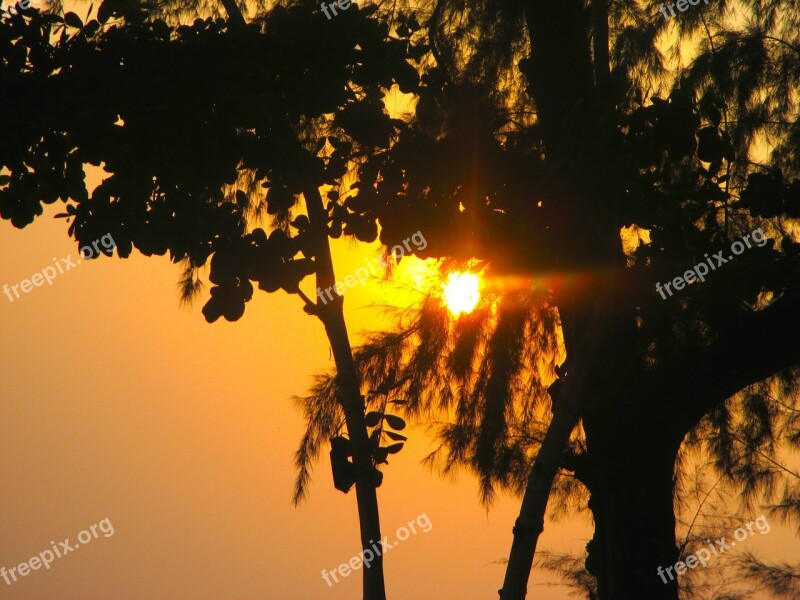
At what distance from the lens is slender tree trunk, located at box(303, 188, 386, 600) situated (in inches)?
177

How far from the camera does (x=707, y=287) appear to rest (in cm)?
436

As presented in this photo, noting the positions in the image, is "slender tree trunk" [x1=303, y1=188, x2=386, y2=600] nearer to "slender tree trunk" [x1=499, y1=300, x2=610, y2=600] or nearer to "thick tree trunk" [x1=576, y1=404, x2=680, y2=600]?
"slender tree trunk" [x1=499, y1=300, x2=610, y2=600]

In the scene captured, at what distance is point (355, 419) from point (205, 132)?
153cm

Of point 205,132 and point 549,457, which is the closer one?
point 205,132

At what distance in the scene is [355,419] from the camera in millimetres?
4535

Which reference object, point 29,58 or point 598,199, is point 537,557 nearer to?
point 598,199

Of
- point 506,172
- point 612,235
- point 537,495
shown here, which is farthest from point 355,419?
point 612,235

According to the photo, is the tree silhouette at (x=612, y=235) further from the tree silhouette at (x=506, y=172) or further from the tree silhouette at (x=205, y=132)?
the tree silhouette at (x=205, y=132)

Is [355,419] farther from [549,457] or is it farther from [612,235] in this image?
[612,235]

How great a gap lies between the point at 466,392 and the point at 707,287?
226cm

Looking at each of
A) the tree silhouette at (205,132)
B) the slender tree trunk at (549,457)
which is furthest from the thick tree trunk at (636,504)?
the tree silhouette at (205,132)

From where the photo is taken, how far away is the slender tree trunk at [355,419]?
4492mm

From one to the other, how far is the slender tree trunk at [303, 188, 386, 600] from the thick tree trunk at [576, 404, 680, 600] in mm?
1233

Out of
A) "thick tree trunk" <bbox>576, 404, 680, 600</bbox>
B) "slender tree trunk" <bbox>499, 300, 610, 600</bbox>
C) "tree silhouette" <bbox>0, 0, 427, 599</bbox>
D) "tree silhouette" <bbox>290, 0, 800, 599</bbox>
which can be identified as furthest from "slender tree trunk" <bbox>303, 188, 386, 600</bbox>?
"thick tree trunk" <bbox>576, 404, 680, 600</bbox>
